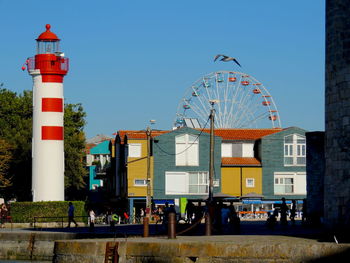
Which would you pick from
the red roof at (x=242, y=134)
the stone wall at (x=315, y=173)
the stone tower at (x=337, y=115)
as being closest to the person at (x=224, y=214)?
the stone wall at (x=315, y=173)

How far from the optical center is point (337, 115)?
1055 inches

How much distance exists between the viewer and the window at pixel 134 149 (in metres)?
79.4

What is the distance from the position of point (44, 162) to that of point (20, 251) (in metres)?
15.9

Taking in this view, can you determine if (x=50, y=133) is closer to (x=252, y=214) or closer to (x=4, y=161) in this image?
(x=4, y=161)

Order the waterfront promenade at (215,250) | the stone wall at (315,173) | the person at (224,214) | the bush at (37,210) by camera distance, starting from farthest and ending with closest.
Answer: the bush at (37,210) < the person at (224,214) < the stone wall at (315,173) < the waterfront promenade at (215,250)

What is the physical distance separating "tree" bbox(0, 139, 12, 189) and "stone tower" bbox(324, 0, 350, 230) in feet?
143

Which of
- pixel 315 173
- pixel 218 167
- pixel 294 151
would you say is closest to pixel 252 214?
pixel 218 167

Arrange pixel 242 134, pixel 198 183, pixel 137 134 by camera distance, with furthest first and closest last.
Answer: pixel 242 134
pixel 137 134
pixel 198 183

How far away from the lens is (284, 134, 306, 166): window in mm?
80500

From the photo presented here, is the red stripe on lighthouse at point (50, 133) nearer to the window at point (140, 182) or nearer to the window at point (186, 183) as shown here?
the window at point (140, 182)

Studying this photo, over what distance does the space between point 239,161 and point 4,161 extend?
20.4m

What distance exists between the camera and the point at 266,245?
24438mm

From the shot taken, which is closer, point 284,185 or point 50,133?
point 50,133

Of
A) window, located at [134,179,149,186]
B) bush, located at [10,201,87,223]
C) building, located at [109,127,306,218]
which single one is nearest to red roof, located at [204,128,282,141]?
building, located at [109,127,306,218]
